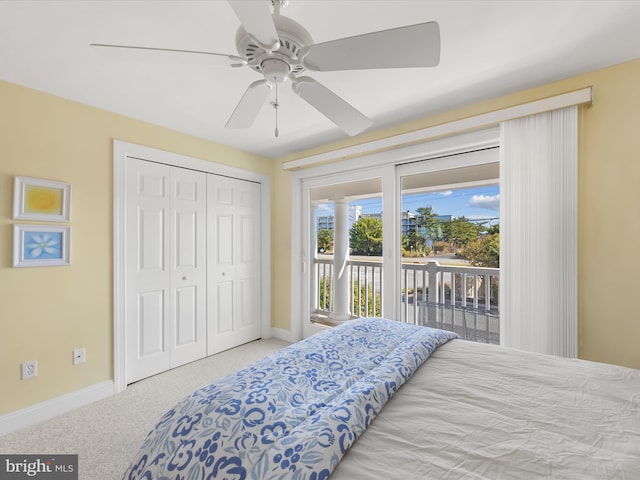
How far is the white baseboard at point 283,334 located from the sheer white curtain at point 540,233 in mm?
2340

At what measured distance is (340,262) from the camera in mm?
3562

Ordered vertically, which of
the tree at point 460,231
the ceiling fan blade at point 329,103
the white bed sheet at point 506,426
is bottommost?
the white bed sheet at point 506,426

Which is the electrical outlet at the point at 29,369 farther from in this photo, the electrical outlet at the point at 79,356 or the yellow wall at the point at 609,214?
the yellow wall at the point at 609,214

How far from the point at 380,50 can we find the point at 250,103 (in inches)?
28.7

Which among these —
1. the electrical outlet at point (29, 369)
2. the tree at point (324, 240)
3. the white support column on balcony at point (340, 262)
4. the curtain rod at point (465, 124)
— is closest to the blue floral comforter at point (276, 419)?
the electrical outlet at point (29, 369)

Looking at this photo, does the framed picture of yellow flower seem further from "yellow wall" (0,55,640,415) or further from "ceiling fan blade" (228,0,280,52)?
"ceiling fan blade" (228,0,280,52)

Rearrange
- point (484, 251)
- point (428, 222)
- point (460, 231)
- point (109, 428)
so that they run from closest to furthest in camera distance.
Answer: point (109, 428), point (484, 251), point (460, 231), point (428, 222)

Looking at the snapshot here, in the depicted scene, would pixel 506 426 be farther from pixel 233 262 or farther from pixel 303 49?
pixel 233 262

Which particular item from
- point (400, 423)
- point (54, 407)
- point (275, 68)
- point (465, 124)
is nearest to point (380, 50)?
point (275, 68)

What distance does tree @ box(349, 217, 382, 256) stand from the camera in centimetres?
318

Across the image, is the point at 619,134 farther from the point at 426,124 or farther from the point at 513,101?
the point at 426,124

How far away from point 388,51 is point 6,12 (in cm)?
184

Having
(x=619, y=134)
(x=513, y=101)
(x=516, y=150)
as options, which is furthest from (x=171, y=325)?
(x=619, y=134)

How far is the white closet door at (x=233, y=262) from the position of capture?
3.37 metres
